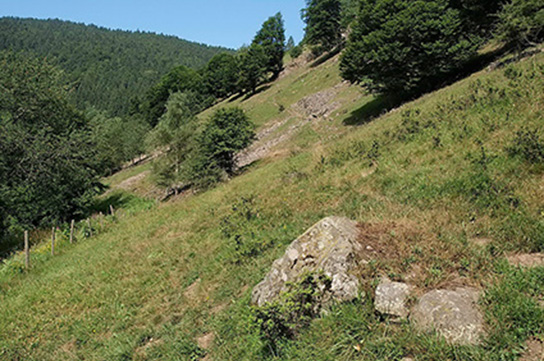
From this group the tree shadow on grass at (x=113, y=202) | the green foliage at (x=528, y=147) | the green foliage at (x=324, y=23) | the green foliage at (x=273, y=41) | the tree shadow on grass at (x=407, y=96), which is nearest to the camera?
the green foliage at (x=528, y=147)

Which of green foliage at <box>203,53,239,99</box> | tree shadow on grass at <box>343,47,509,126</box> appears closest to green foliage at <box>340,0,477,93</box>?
tree shadow on grass at <box>343,47,509,126</box>

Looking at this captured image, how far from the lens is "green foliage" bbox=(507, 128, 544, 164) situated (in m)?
6.40

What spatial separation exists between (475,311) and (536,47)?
22.1 m

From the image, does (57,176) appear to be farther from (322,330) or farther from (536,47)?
(536,47)

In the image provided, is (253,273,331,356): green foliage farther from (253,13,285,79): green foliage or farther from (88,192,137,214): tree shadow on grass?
(253,13,285,79): green foliage

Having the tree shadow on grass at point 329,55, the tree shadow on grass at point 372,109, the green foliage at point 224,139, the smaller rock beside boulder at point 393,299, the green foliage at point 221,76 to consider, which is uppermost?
the green foliage at point 221,76

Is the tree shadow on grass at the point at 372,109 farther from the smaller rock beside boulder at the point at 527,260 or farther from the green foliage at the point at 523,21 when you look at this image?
the smaller rock beside boulder at the point at 527,260

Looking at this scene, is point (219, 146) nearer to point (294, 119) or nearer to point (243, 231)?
point (294, 119)

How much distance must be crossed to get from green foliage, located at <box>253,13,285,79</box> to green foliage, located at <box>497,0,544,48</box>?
56736mm

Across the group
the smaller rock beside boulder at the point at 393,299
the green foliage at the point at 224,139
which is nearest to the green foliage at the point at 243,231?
the smaller rock beside boulder at the point at 393,299

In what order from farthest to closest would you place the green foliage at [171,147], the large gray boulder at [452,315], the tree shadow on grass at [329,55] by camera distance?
the tree shadow on grass at [329,55], the green foliage at [171,147], the large gray boulder at [452,315]

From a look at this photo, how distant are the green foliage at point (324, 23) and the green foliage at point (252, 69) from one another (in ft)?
37.0

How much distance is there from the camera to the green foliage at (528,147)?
6.40 metres

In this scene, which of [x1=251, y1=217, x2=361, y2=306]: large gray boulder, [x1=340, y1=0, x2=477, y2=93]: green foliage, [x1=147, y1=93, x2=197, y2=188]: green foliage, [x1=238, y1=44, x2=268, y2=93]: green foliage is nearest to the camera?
[x1=251, y1=217, x2=361, y2=306]: large gray boulder
